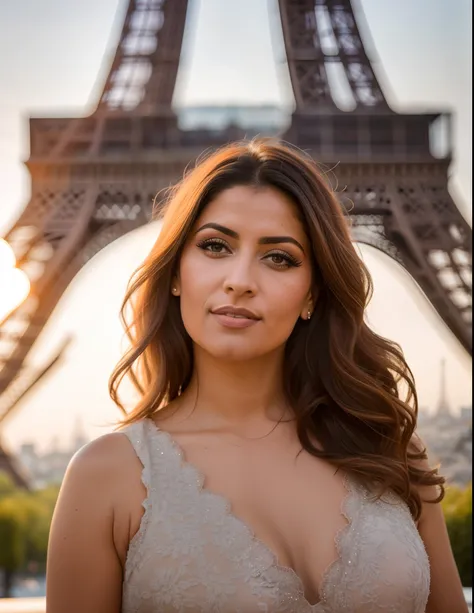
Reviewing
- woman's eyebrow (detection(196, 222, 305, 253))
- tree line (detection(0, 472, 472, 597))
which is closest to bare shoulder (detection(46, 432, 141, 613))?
woman's eyebrow (detection(196, 222, 305, 253))

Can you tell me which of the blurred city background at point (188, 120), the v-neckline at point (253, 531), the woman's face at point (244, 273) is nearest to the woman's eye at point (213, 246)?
the woman's face at point (244, 273)

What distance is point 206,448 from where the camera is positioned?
80 centimetres

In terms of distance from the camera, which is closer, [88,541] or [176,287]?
[88,541]

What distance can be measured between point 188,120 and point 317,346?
2.29m

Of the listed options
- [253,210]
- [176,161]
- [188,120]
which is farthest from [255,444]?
[176,161]

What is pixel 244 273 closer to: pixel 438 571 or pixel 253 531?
pixel 253 531

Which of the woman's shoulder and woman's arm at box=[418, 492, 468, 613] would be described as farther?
woman's arm at box=[418, 492, 468, 613]

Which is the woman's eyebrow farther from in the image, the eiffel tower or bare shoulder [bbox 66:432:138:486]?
the eiffel tower

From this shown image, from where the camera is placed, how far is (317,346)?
922 mm

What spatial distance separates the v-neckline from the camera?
732mm

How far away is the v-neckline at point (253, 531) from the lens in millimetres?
732

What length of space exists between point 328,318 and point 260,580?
0.29 m

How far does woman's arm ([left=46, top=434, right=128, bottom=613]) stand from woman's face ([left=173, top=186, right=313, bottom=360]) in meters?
0.16

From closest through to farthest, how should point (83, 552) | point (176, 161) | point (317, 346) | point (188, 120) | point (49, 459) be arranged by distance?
point (83, 552) → point (317, 346) → point (49, 459) → point (188, 120) → point (176, 161)
